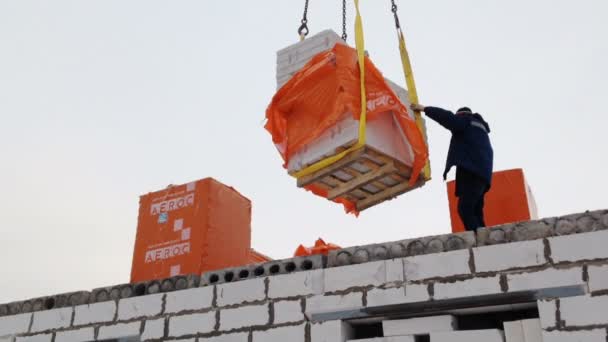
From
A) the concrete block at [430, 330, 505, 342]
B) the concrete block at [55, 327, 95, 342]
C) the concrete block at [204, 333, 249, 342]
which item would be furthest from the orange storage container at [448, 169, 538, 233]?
the concrete block at [55, 327, 95, 342]

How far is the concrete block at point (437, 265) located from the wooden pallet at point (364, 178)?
123 centimetres

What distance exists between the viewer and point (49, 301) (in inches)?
235

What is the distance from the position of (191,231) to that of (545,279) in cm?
318

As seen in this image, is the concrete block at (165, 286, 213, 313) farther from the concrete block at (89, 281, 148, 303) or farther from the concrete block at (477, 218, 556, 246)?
the concrete block at (477, 218, 556, 246)

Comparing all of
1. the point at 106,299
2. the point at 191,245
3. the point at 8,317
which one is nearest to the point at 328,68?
the point at 191,245

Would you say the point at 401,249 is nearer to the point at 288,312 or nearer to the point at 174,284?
the point at 288,312

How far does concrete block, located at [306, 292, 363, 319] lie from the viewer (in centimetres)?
443

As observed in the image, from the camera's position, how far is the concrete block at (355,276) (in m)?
4.43

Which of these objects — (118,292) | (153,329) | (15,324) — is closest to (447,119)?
(153,329)

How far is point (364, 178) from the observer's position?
18.7 feet

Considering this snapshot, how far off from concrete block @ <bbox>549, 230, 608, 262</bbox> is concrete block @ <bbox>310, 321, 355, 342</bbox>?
1.42 meters

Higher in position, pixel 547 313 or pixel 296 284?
pixel 296 284

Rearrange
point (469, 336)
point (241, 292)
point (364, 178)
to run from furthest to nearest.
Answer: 1. point (364, 178)
2. point (241, 292)
3. point (469, 336)

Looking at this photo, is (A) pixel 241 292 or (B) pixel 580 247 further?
(A) pixel 241 292
